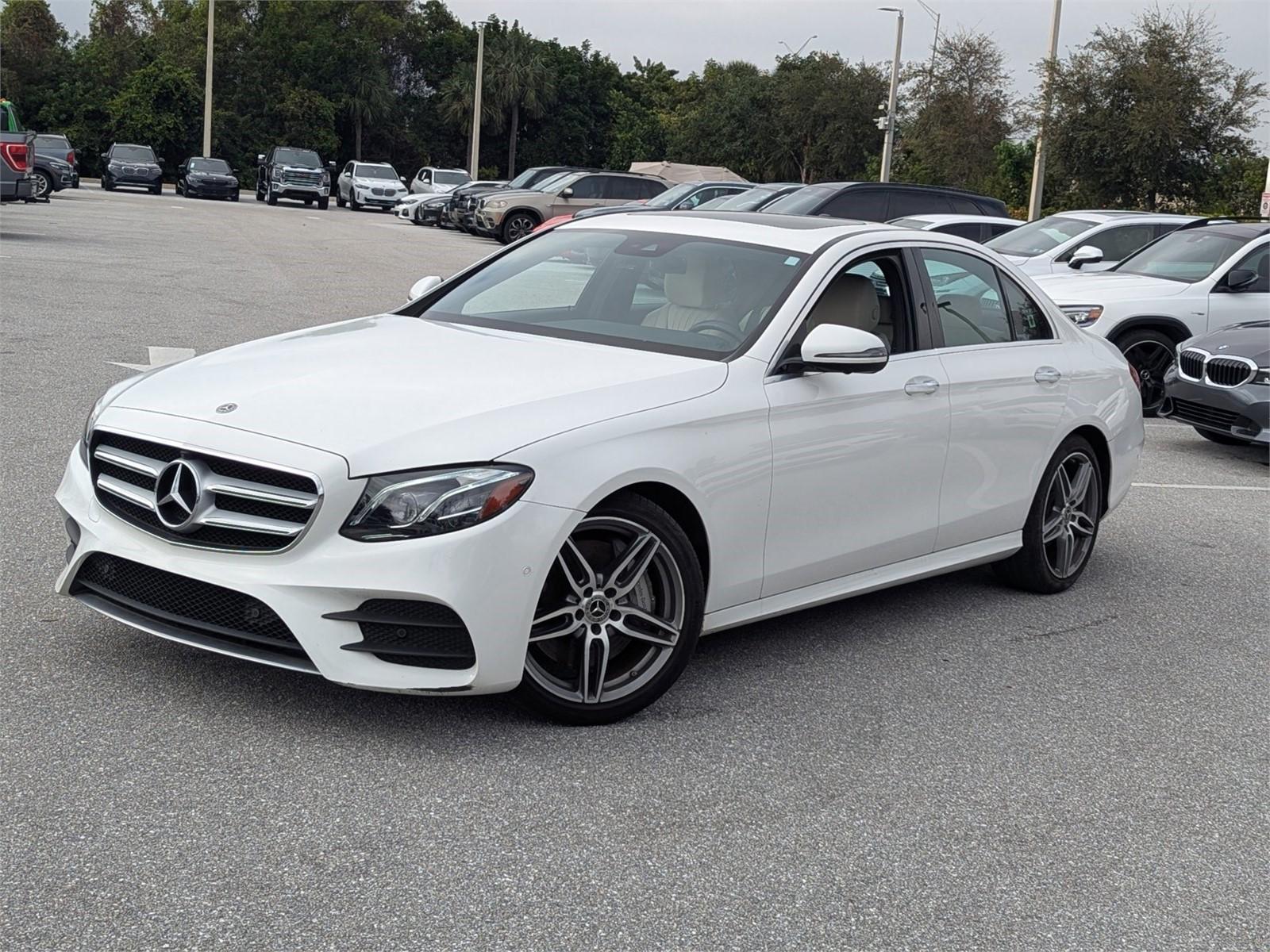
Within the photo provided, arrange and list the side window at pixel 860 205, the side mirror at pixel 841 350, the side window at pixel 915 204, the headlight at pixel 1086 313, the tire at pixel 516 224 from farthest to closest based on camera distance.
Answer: the tire at pixel 516 224
the side window at pixel 915 204
the side window at pixel 860 205
the headlight at pixel 1086 313
the side mirror at pixel 841 350

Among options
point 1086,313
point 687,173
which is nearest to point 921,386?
point 1086,313

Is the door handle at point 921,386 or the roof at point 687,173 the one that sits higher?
the roof at point 687,173

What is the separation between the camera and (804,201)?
19562 mm

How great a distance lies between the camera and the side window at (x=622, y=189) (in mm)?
33594

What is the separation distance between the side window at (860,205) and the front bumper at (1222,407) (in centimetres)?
886

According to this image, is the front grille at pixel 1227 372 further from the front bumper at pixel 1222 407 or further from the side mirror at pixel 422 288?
the side mirror at pixel 422 288

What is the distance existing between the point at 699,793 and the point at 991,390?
2.58 m

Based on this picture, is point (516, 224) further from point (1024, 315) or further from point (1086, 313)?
point (1024, 315)

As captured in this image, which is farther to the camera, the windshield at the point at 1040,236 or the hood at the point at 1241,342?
the windshield at the point at 1040,236

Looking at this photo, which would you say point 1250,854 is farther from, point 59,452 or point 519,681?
point 59,452

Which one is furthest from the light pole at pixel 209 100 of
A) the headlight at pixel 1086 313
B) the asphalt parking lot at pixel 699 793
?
the asphalt parking lot at pixel 699 793

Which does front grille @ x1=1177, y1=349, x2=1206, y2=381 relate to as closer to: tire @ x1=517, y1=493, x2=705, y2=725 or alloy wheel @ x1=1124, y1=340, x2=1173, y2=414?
alloy wheel @ x1=1124, y1=340, x2=1173, y2=414


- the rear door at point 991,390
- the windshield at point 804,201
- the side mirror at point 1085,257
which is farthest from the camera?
the windshield at point 804,201

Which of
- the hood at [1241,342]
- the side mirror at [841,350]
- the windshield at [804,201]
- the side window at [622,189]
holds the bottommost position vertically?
the hood at [1241,342]
